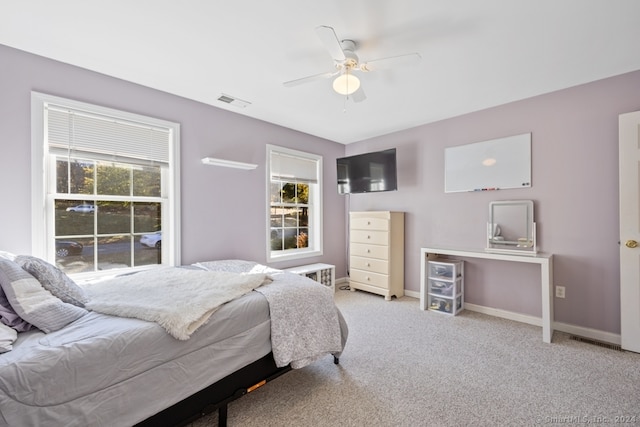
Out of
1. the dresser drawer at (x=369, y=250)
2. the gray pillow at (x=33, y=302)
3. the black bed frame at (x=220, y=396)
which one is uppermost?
the gray pillow at (x=33, y=302)

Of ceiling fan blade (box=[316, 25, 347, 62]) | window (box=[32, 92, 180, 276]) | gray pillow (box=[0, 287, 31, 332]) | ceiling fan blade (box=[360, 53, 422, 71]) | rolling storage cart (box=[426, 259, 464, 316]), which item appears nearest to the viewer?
gray pillow (box=[0, 287, 31, 332])

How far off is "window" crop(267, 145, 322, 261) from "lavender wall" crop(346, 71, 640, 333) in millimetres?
1741

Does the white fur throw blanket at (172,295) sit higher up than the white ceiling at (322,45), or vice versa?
the white ceiling at (322,45)

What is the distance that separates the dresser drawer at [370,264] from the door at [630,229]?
221 cm

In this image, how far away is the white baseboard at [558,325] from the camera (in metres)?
2.52

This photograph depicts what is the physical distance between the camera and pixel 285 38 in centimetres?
197

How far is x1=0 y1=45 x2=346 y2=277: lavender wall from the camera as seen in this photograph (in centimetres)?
205

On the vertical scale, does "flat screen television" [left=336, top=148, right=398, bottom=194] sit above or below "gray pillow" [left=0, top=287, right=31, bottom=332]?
above

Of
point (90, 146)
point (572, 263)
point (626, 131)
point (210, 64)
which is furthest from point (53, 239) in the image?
point (626, 131)

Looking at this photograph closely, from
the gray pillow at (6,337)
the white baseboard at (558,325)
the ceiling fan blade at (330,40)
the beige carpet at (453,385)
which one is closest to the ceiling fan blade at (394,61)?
the ceiling fan blade at (330,40)

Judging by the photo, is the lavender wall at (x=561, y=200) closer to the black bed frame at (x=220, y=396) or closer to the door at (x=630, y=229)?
the door at (x=630, y=229)

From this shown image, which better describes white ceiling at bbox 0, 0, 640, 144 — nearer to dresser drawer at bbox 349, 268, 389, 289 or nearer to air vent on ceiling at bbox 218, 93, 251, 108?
air vent on ceiling at bbox 218, 93, 251, 108

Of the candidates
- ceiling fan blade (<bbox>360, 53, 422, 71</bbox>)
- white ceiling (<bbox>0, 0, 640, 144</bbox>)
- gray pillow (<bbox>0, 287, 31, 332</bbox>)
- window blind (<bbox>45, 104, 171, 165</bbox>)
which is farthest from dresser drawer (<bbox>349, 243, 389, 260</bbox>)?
gray pillow (<bbox>0, 287, 31, 332</bbox>)

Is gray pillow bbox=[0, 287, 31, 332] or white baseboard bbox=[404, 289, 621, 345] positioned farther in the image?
white baseboard bbox=[404, 289, 621, 345]
